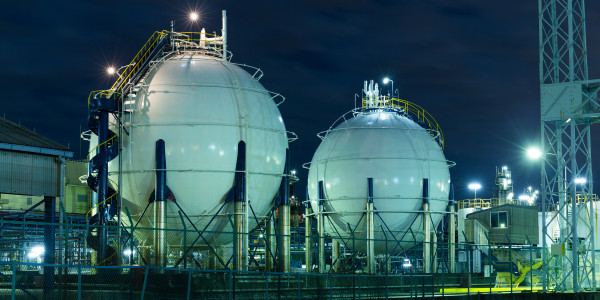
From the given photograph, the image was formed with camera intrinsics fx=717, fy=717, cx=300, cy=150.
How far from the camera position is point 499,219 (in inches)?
2080

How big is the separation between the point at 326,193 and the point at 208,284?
16238mm

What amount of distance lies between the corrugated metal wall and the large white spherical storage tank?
2922mm

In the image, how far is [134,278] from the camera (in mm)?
24344

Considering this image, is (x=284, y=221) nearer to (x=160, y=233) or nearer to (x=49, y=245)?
(x=160, y=233)

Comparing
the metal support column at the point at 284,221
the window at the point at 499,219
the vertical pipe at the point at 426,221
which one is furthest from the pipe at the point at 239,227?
the window at the point at 499,219

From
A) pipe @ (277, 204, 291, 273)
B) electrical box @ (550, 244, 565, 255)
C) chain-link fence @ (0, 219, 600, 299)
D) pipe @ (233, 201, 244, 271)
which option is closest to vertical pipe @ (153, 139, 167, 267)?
chain-link fence @ (0, 219, 600, 299)

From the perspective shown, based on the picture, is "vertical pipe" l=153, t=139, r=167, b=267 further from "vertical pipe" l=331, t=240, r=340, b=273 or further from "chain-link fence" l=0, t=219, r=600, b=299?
"vertical pipe" l=331, t=240, r=340, b=273

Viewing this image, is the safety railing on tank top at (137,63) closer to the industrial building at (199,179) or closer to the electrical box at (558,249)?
the industrial building at (199,179)

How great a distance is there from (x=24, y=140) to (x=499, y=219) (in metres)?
37.1

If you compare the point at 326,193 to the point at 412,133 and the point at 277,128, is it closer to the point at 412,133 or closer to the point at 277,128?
the point at 412,133

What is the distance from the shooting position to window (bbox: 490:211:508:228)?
52.6 meters

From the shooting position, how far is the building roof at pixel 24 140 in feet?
81.5

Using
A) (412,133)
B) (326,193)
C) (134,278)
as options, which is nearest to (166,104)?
(134,278)

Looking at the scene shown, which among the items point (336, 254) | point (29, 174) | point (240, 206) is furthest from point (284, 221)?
point (29, 174)
